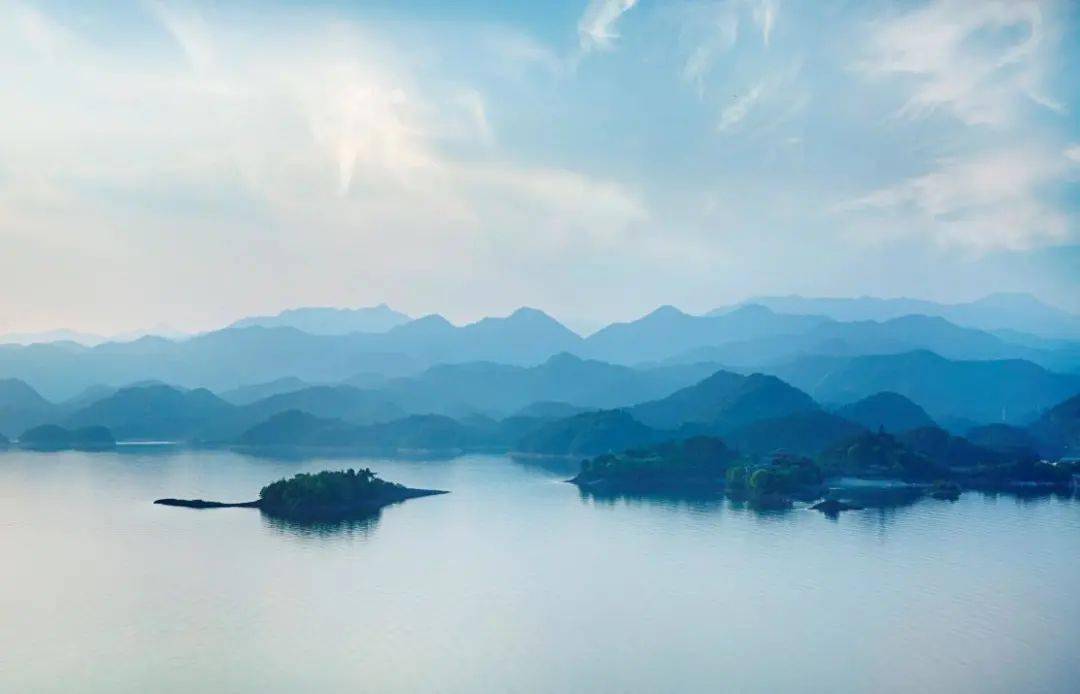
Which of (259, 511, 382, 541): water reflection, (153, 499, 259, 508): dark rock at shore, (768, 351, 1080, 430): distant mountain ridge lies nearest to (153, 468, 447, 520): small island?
(153, 499, 259, 508): dark rock at shore

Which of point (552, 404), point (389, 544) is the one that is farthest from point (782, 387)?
point (389, 544)

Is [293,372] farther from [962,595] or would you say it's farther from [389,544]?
[962,595]

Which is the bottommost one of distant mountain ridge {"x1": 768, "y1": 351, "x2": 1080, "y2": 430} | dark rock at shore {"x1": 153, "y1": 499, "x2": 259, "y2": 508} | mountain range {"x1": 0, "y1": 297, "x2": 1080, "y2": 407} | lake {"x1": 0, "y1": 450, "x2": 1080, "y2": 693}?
lake {"x1": 0, "y1": 450, "x2": 1080, "y2": 693}

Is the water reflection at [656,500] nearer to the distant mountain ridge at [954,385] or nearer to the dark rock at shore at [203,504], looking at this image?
the dark rock at shore at [203,504]

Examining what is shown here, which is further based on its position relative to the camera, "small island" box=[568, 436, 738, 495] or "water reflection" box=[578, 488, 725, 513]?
"small island" box=[568, 436, 738, 495]

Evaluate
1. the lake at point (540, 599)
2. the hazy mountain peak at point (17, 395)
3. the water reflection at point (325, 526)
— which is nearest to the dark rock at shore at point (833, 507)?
the lake at point (540, 599)

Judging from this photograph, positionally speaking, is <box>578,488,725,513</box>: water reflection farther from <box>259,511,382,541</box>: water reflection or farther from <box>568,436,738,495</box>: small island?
<box>259,511,382,541</box>: water reflection
